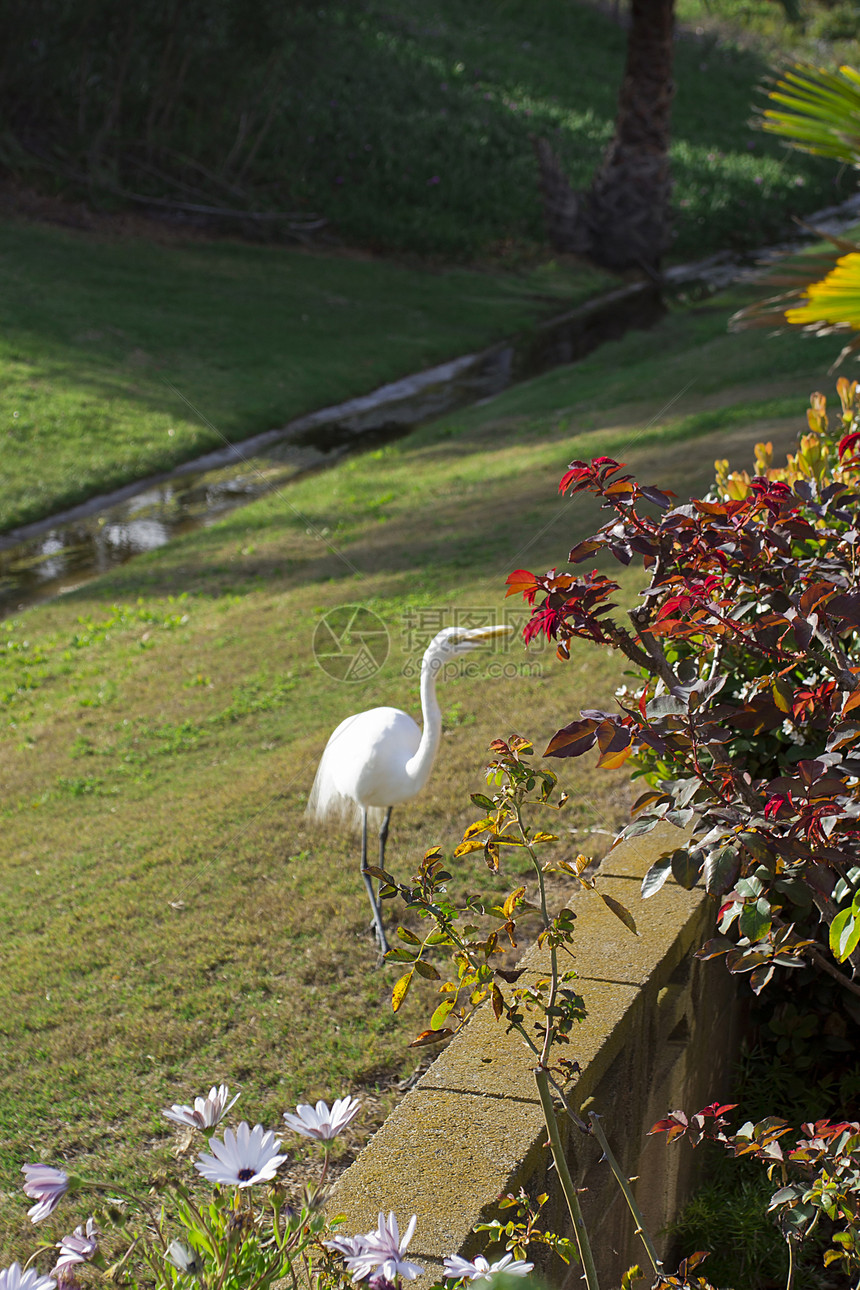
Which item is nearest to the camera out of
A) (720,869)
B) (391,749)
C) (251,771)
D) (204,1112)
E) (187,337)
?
(204,1112)

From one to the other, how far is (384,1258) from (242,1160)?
0.74 feet

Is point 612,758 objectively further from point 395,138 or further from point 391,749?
point 395,138

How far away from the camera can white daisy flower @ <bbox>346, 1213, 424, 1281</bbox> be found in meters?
1.33

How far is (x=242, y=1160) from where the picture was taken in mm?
1403

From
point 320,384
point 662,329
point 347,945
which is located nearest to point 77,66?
point 320,384

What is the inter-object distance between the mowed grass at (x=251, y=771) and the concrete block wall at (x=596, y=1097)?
2.81 ft

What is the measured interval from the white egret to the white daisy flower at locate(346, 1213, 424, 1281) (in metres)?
2.17

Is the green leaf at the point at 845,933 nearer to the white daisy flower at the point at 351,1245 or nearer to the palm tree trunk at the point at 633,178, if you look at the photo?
the white daisy flower at the point at 351,1245

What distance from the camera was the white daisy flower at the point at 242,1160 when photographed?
136 cm

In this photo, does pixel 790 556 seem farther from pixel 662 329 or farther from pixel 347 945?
pixel 662 329

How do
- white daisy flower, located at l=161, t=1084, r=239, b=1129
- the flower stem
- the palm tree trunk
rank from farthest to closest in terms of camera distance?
the palm tree trunk, the flower stem, white daisy flower, located at l=161, t=1084, r=239, b=1129

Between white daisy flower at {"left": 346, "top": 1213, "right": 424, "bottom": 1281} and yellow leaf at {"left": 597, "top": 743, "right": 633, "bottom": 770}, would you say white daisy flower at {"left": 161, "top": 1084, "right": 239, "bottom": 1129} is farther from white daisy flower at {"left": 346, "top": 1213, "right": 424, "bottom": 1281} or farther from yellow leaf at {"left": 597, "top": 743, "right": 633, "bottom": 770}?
yellow leaf at {"left": 597, "top": 743, "right": 633, "bottom": 770}
